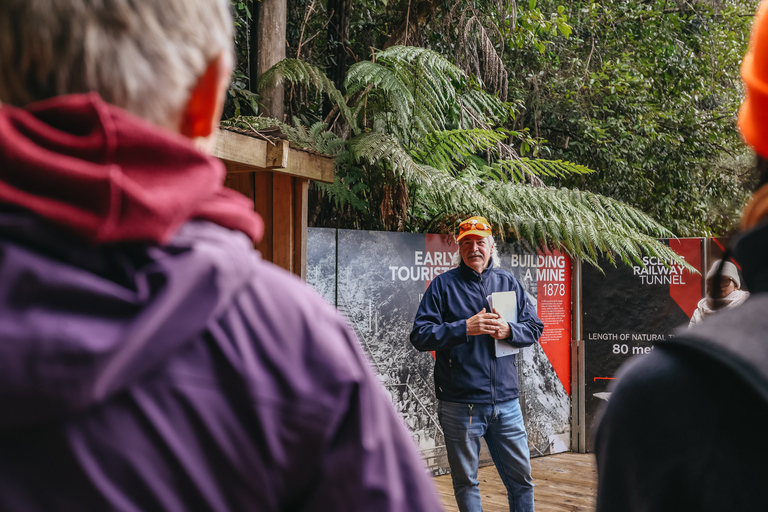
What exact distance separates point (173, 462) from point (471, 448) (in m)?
3.61

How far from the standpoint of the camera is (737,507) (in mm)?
725

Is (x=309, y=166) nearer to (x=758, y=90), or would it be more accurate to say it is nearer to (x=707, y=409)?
(x=758, y=90)

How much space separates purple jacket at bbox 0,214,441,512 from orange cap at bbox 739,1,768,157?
1.96 feet

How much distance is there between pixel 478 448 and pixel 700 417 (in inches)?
139

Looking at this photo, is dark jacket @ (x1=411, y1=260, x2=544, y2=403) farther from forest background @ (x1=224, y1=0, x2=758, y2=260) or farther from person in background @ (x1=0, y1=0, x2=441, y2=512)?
person in background @ (x1=0, y1=0, x2=441, y2=512)

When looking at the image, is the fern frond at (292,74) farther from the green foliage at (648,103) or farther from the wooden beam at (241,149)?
the green foliage at (648,103)

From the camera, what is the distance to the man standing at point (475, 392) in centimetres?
410

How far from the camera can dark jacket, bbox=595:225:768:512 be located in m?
0.72

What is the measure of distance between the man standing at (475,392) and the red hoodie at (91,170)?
3.56m

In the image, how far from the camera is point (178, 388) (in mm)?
697

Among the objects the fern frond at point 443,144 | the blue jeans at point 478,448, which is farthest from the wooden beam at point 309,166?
the fern frond at point 443,144

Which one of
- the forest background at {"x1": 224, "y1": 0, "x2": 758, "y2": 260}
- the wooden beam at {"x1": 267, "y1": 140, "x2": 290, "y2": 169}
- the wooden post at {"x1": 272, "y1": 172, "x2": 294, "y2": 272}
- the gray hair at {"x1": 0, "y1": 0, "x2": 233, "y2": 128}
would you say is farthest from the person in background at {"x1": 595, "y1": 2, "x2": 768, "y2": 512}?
the wooden post at {"x1": 272, "y1": 172, "x2": 294, "y2": 272}

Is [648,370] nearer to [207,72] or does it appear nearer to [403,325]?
[207,72]

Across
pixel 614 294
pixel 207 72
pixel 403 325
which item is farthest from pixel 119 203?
pixel 614 294
